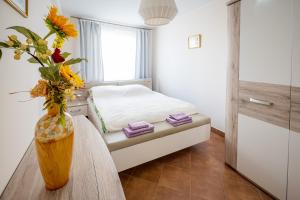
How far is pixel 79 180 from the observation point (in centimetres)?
71

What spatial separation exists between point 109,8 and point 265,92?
9.81 ft

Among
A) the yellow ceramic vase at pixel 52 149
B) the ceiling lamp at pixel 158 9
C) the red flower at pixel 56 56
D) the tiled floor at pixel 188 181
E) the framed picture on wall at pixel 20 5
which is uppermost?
the ceiling lamp at pixel 158 9

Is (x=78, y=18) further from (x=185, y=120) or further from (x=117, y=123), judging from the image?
(x=185, y=120)

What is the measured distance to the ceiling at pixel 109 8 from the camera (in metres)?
2.82

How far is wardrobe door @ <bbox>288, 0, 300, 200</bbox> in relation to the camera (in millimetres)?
1264

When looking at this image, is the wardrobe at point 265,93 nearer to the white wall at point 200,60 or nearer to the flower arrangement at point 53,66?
the white wall at point 200,60

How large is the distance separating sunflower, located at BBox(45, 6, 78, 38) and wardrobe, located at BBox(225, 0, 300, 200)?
1639mm

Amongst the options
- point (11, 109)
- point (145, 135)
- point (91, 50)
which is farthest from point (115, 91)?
point (11, 109)

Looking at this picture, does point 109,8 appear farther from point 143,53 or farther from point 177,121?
point 177,121

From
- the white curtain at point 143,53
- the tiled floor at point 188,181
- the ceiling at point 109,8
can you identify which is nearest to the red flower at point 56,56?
the tiled floor at point 188,181

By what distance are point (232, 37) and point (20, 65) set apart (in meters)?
1.99

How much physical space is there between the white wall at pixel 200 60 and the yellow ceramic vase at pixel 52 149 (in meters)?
2.69

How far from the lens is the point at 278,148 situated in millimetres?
1458

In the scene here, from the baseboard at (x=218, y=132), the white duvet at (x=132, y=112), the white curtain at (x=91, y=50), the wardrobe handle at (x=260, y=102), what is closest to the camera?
the wardrobe handle at (x=260, y=102)
